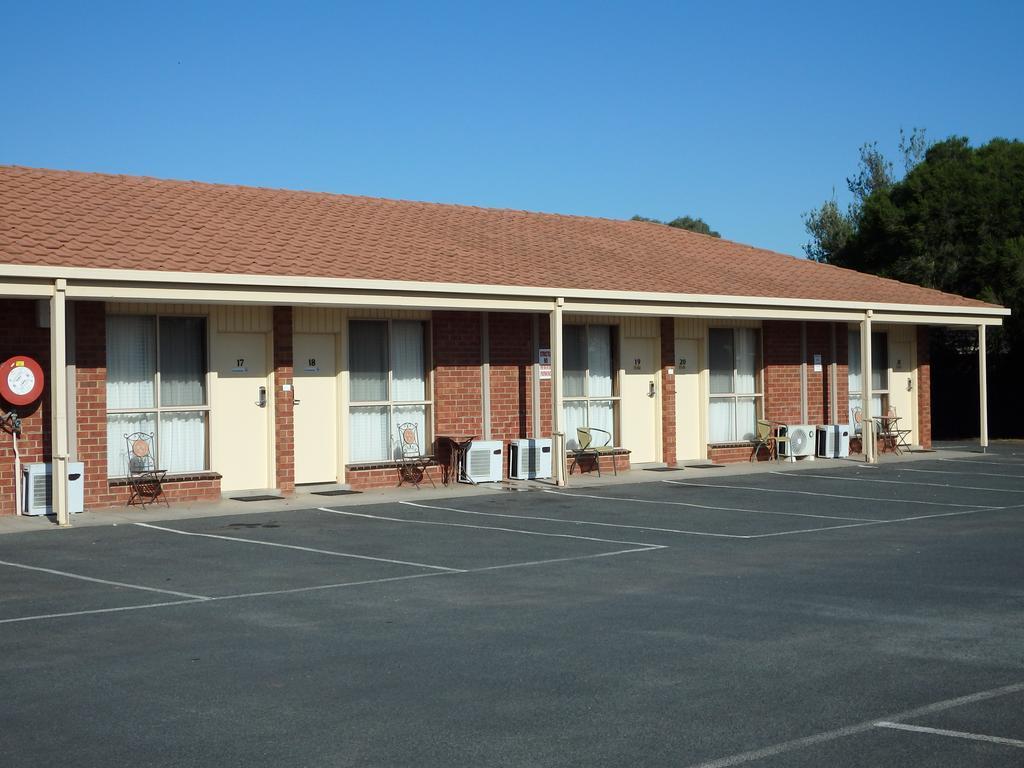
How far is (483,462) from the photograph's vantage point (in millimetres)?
19000

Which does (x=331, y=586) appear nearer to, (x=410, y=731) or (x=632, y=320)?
(x=410, y=731)

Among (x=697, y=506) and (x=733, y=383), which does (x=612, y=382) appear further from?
(x=697, y=506)

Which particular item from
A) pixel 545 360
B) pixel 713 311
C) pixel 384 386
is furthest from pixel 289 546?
pixel 713 311

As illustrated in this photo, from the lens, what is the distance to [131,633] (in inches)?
330

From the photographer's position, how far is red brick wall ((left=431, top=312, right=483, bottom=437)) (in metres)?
19.0

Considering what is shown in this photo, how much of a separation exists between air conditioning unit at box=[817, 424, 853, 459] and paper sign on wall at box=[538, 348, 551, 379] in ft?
22.0

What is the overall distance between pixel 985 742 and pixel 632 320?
16015mm

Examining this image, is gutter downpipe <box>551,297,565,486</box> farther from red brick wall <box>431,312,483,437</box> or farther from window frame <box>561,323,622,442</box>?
window frame <box>561,323,622,442</box>

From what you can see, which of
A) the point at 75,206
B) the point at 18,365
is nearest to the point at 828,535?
the point at 18,365

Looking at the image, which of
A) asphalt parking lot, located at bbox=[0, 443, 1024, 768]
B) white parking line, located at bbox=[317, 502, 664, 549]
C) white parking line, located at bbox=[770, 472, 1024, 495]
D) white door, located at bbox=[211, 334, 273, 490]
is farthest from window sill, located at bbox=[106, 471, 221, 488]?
white parking line, located at bbox=[770, 472, 1024, 495]

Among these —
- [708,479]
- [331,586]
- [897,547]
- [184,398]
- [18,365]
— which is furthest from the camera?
[708,479]

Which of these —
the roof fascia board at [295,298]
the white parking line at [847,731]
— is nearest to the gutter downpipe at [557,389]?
the roof fascia board at [295,298]

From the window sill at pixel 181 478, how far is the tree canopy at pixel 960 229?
2009 centimetres

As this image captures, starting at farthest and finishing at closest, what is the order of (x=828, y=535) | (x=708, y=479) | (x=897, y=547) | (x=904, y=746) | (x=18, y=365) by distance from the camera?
(x=708, y=479), (x=18, y=365), (x=828, y=535), (x=897, y=547), (x=904, y=746)
